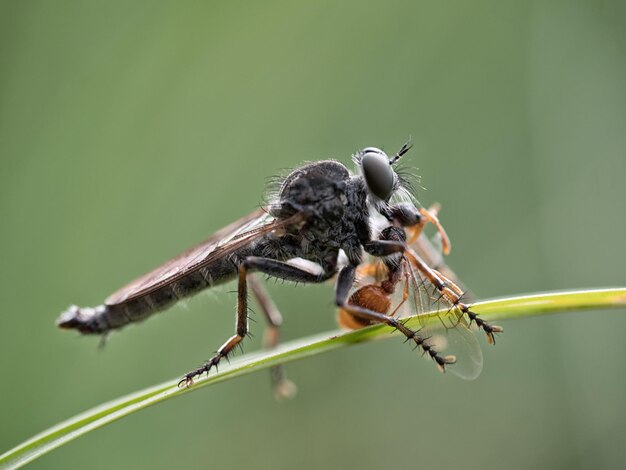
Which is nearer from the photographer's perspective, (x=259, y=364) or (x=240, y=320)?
(x=259, y=364)

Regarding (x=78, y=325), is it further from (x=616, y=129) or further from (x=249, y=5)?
(x=616, y=129)

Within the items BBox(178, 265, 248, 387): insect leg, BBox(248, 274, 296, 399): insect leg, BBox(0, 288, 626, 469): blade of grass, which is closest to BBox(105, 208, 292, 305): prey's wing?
BBox(178, 265, 248, 387): insect leg

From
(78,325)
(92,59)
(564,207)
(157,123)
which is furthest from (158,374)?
(564,207)

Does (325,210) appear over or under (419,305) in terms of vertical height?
over

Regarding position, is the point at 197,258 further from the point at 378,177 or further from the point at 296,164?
the point at 296,164

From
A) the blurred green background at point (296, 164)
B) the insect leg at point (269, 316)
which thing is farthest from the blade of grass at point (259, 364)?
the insect leg at point (269, 316)

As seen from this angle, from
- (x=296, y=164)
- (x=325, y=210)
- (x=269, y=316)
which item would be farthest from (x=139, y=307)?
(x=296, y=164)

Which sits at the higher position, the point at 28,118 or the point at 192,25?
the point at 192,25
